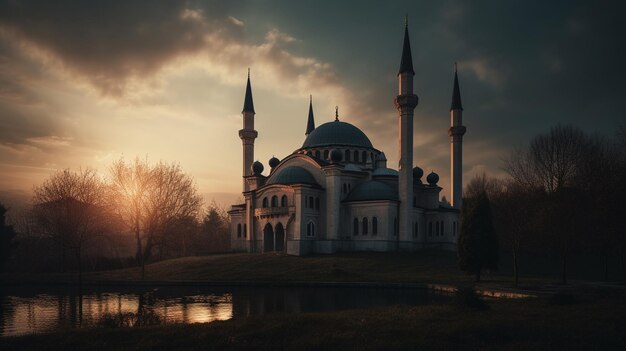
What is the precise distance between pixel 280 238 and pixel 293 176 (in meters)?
8.73

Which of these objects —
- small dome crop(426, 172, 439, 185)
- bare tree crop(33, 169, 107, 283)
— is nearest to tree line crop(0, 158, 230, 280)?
bare tree crop(33, 169, 107, 283)

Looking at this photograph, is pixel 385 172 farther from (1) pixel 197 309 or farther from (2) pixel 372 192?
(1) pixel 197 309

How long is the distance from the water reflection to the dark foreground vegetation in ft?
17.5

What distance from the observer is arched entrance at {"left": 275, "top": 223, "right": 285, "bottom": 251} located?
203ft

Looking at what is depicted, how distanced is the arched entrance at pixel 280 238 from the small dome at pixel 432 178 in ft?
68.4

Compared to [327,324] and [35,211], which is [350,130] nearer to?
[35,211]

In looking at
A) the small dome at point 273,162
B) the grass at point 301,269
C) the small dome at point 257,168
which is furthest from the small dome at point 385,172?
the small dome at point 273,162

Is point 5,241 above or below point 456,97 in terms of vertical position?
below

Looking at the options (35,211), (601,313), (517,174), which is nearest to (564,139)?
(517,174)

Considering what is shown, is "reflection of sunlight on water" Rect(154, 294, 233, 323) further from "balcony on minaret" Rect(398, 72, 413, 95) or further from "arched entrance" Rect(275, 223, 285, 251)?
"balcony on minaret" Rect(398, 72, 413, 95)

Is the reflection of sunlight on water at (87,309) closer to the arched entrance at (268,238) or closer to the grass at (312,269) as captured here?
the grass at (312,269)

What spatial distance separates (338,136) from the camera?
70.2 meters

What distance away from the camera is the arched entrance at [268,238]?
62.0 metres

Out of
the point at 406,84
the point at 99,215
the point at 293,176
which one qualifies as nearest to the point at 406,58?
the point at 406,84
